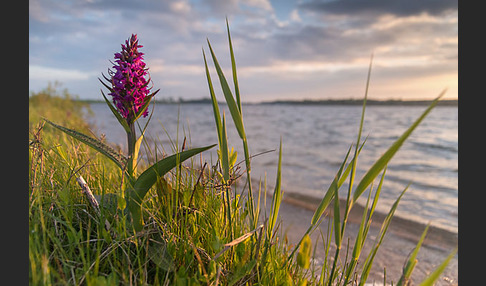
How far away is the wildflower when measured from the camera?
1.20 metres

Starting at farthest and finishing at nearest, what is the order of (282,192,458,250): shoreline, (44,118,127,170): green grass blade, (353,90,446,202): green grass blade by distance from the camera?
(282,192,458,250): shoreline, (44,118,127,170): green grass blade, (353,90,446,202): green grass blade

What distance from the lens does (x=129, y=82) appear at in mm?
1208

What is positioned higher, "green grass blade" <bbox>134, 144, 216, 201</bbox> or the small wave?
"green grass blade" <bbox>134, 144, 216, 201</bbox>

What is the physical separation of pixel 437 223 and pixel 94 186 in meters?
3.60

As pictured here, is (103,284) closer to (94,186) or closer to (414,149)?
(94,186)

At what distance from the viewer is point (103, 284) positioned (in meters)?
0.88

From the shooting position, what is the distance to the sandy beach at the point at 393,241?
253cm

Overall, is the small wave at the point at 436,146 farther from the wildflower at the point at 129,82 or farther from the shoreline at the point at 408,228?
the wildflower at the point at 129,82

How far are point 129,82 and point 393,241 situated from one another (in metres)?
2.94

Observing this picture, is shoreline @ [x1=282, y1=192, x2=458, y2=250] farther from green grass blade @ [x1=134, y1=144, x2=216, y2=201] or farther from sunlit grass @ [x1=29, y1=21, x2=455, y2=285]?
green grass blade @ [x1=134, y1=144, x2=216, y2=201]

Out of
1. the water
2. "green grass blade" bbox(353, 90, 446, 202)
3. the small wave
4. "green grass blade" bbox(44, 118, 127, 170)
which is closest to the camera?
"green grass blade" bbox(353, 90, 446, 202)

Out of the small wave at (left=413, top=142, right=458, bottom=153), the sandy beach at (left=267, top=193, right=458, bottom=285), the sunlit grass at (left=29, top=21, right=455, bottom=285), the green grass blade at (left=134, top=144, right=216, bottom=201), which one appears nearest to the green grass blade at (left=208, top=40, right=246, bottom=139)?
the sunlit grass at (left=29, top=21, right=455, bottom=285)

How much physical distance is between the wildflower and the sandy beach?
4.83 ft

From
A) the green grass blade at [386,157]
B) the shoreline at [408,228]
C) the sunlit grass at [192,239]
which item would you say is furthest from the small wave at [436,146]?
the green grass blade at [386,157]
